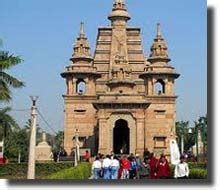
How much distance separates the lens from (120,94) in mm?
34344

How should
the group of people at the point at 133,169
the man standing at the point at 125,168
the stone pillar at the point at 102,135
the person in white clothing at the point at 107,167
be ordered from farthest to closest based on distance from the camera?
the stone pillar at the point at 102,135 < the man standing at the point at 125,168 < the person in white clothing at the point at 107,167 < the group of people at the point at 133,169

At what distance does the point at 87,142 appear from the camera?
3909 centimetres

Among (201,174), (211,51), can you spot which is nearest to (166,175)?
(201,174)

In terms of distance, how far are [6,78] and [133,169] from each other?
5.35 metres

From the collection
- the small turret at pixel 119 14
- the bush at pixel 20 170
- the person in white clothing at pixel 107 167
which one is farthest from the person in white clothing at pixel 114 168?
the small turret at pixel 119 14

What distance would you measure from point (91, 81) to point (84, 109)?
2.53 metres

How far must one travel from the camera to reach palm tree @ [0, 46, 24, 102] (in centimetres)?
1778

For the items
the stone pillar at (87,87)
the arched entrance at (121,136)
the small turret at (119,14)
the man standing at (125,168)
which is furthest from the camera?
the small turret at (119,14)

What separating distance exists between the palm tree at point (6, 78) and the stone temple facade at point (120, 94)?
16.0 metres

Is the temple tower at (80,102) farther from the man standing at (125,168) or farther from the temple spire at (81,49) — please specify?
the man standing at (125,168)

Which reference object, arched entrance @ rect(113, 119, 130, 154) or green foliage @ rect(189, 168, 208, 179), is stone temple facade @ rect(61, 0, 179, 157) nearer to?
arched entrance @ rect(113, 119, 130, 154)

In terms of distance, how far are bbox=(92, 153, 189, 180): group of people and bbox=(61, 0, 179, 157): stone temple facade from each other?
14218 mm

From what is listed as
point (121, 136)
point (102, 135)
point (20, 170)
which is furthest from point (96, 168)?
point (121, 136)

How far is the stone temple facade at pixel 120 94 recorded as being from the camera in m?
34.3
